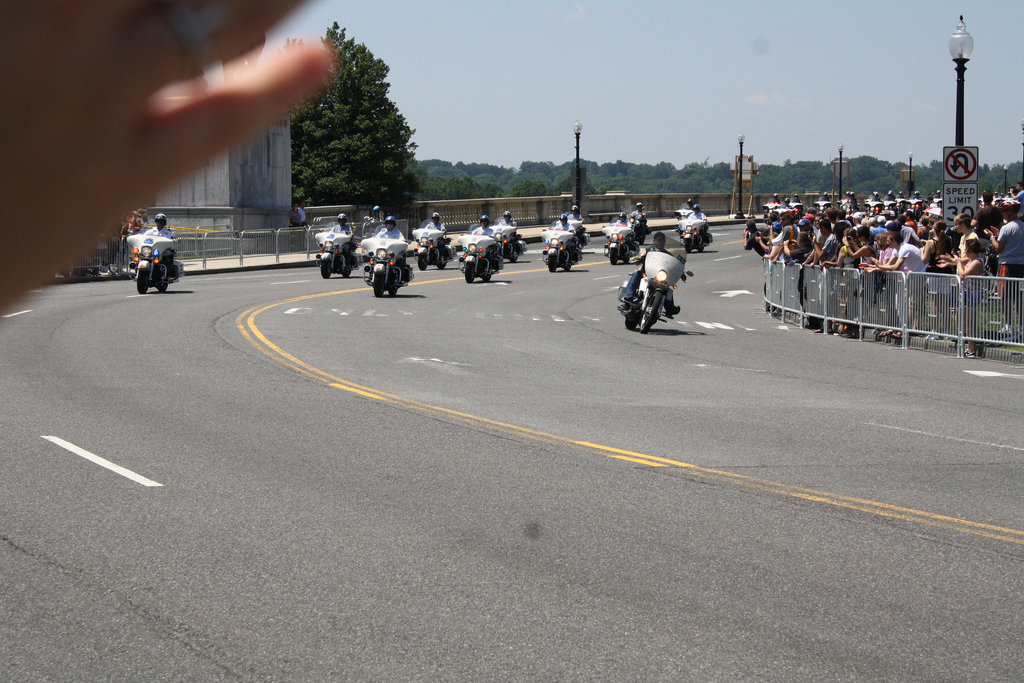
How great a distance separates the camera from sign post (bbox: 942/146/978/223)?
22531mm

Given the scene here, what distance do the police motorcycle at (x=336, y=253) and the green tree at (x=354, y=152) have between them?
3119 cm

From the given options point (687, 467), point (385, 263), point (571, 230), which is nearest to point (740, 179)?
point (571, 230)

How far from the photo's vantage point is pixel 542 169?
120812 mm

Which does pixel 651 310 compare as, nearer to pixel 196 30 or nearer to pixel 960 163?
pixel 960 163

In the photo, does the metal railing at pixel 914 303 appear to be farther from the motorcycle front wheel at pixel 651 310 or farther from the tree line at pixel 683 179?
the tree line at pixel 683 179

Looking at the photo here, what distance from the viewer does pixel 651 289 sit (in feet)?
73.4

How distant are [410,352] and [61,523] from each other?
1083 cm

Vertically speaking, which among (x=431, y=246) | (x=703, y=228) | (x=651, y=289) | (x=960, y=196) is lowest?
(x=651, y=289)

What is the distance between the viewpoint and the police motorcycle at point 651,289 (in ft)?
71.9

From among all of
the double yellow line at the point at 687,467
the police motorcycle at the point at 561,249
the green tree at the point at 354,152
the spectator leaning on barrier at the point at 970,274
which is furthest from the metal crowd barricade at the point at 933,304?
the green tree at the point at 354,152

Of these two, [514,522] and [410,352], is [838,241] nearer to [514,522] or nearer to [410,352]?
[410,352]

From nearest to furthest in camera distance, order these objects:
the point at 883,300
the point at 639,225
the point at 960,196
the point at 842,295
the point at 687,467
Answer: the point at 687,467 → the point at 883,300 → the point at 842,295 → the point at 960,196 → the point at 639,225

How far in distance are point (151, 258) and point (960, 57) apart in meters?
19.3

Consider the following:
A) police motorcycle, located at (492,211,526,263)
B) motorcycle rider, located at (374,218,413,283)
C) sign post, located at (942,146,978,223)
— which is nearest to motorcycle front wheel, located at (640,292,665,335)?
sign post, located at (942,146,978,223)
